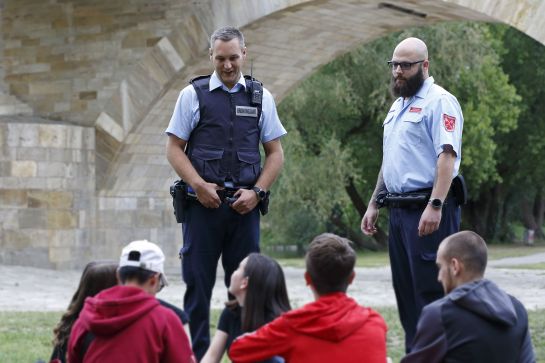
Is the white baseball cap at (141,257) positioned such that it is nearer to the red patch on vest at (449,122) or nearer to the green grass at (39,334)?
the red patch on vest at (449,122)

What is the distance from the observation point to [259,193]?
5488 millimetres

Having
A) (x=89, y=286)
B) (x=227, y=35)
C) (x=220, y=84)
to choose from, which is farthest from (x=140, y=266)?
(x=227, y=35)

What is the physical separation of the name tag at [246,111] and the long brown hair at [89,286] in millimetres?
1104

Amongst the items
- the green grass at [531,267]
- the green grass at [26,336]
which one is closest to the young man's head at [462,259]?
the green grass at [26,336]

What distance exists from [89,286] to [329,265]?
1.18 meters

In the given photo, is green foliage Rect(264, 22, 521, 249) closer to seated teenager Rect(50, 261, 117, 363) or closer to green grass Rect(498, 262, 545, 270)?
green grass Rect(498, 262, 545, 270)

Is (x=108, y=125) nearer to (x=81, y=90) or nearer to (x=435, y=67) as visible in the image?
(x=81, y=90)

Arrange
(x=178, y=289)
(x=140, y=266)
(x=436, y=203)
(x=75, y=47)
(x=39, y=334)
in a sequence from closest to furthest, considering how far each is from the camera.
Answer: (x=140, y=266) < (x=436, y=203) < (x=39, y=334) < (x=178, y=289) < (x=75, y=47)

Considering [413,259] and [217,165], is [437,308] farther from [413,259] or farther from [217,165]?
[217,165]

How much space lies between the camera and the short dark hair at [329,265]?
4.17 meters

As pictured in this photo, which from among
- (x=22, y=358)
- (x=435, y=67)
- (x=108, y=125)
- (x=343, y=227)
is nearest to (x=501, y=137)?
(x=343, y=227)

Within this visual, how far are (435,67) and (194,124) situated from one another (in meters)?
18.0

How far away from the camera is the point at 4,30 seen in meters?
16.4

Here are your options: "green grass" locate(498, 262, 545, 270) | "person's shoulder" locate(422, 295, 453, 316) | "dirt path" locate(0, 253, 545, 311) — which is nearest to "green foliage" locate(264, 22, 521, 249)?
"green grass" locate(498, 262, 545, 270)
